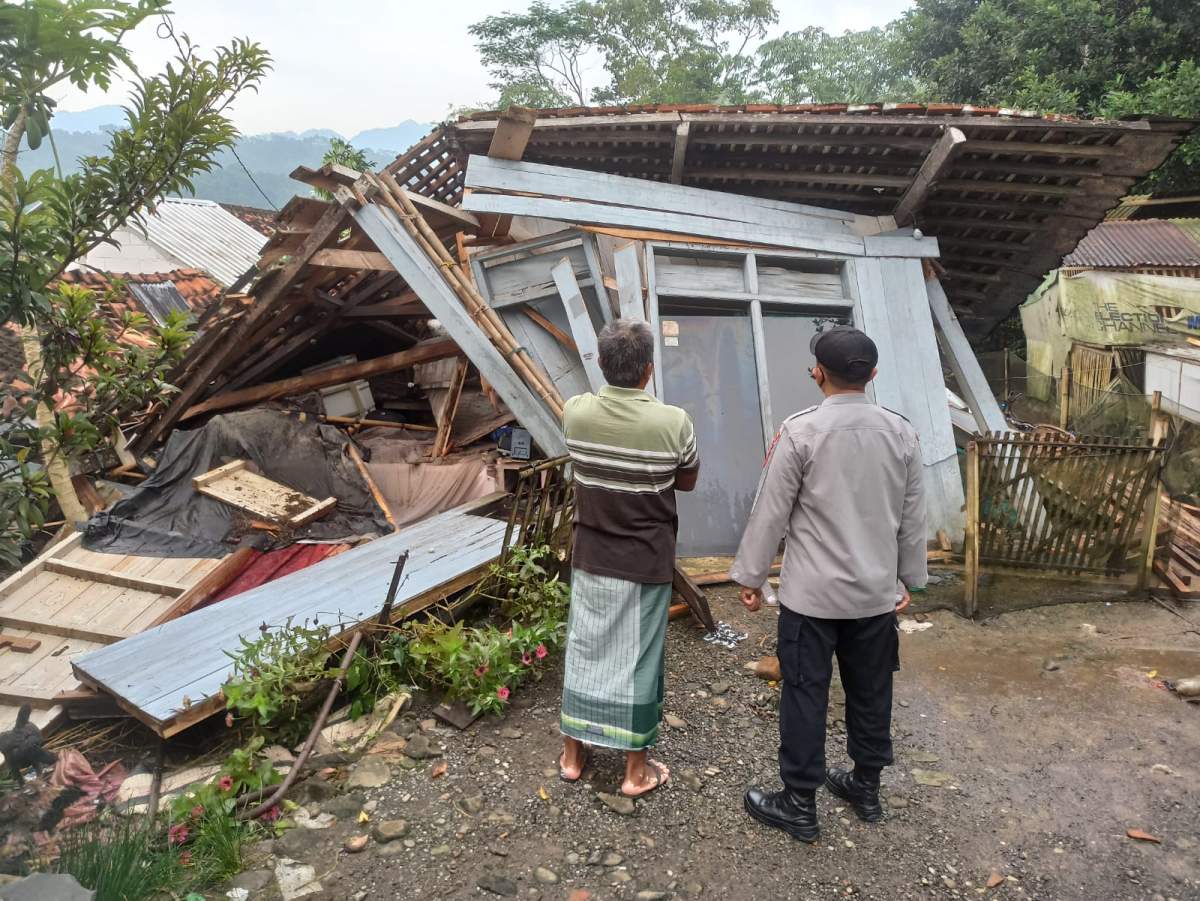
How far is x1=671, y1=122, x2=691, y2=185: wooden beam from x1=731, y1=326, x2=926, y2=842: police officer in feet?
11.3

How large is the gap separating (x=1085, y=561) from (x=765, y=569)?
3384mm

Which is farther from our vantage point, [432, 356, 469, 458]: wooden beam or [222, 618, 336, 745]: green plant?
[432, 356, 469, 458]: wooden beam

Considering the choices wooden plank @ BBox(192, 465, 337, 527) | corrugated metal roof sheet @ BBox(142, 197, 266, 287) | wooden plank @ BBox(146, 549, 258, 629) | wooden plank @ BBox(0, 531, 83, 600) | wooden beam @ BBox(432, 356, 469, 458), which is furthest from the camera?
corrugated metal roof sheet @ BBox(142, 197, 266, 287)

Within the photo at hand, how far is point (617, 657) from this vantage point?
2789mm

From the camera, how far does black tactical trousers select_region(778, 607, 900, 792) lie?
2.56m

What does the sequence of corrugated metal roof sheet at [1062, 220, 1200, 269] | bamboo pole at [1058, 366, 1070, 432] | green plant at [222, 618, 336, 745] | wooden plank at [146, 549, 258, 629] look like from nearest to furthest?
green plant at [222, 618, 336, 745], wooden plank at [146, 549, 258, 629], bamboo pole at [1058, 366, 1070, 432], corrugated metal roof sheet at [1062, 220, 1200, 269]

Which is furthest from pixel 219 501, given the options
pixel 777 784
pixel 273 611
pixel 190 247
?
pixel 190 247

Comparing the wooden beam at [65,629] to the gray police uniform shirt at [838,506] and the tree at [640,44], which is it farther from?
the tree at [640,44]

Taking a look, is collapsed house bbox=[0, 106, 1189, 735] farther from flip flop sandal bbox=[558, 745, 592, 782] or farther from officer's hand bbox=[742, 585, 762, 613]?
officer's hand bbox=[742, 585, 762, 613]

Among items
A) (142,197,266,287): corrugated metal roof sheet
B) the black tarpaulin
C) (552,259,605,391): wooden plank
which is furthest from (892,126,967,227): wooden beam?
(142,197,266,287): corrugated metal roof sheet

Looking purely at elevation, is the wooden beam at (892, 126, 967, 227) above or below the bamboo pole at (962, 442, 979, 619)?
above

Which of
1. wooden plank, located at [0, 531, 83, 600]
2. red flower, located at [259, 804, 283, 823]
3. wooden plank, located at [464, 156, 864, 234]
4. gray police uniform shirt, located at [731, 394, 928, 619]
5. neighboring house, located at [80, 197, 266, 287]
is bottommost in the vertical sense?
red flower, located at [259, 804, 283, 823]

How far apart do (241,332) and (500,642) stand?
4.97 metres

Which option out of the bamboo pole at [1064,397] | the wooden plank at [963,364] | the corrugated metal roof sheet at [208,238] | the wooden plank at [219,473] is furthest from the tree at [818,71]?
the wooden plank at [219,473]
